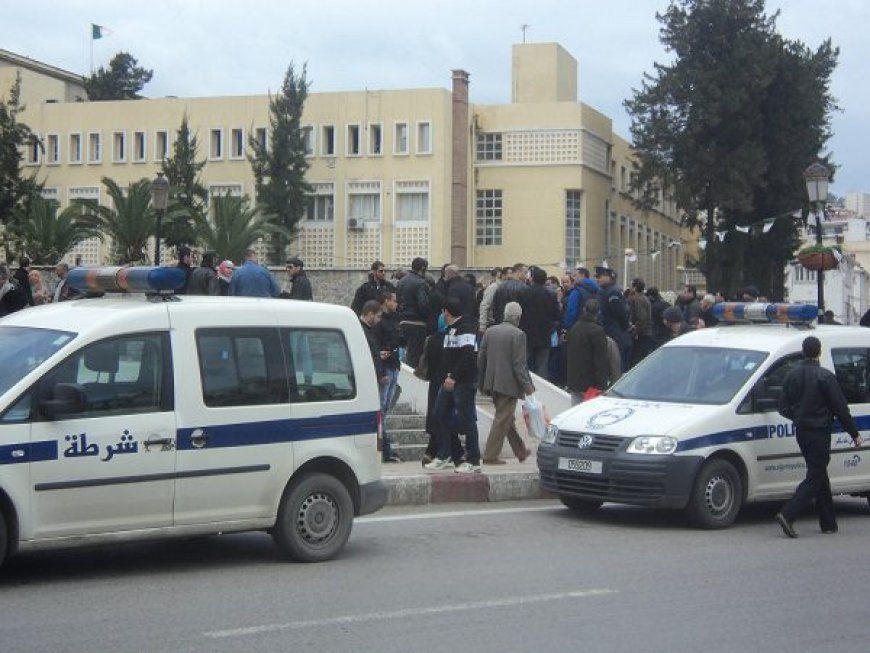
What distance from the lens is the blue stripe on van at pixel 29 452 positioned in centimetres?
879

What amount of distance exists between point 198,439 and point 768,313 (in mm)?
7423

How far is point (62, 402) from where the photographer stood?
8.96 m

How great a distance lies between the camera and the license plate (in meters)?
12.9

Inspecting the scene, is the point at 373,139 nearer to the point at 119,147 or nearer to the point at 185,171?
the point at 185,171

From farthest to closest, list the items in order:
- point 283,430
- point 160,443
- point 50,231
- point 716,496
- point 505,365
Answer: point 50,231 → point 505,365 → point 716,496 → point 283,430 → point 160,443

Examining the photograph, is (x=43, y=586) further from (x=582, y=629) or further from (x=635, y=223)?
(x=635, y=223)

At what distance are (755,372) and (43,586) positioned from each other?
24.0ft

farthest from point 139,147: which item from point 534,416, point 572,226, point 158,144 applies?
point 534,416

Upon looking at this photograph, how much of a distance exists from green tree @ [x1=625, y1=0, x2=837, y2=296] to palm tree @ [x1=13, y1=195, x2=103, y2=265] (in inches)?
1127

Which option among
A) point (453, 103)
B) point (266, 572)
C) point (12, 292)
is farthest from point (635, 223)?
point (266, 572)

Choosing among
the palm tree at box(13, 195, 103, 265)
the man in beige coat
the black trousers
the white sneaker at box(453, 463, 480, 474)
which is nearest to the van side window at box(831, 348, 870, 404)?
the black trousers

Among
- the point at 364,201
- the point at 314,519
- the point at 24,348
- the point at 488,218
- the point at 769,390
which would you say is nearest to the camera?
the point at 24,348

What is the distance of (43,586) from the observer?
9227mm

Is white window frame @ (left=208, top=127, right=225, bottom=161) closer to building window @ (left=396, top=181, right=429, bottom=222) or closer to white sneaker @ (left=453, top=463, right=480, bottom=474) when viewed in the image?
building window @ (left=396, top=181, right=429, bottom=222)
